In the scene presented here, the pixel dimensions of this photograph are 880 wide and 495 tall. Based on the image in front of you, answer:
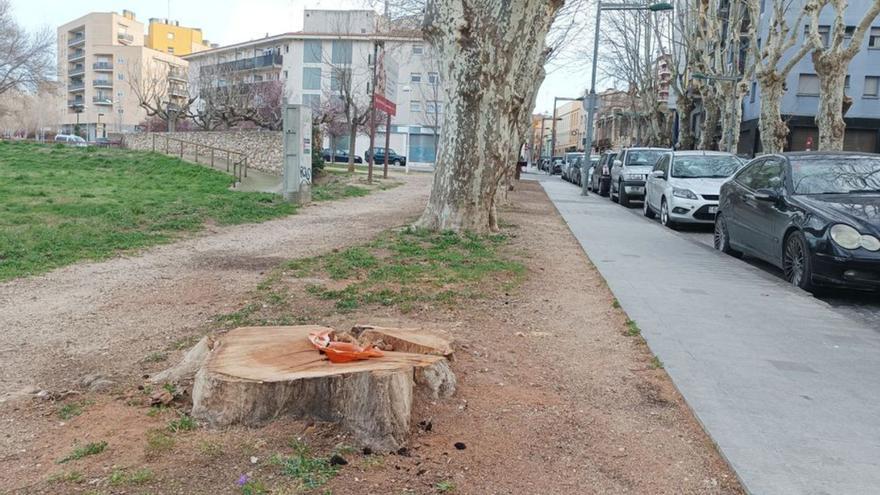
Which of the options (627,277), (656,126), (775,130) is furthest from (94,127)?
(627,277)

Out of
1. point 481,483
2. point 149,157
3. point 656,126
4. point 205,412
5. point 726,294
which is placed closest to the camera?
point 481,483

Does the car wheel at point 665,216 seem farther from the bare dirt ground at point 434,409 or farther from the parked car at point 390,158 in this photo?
the parked car at point 390,158

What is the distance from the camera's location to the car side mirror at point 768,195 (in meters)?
8.44

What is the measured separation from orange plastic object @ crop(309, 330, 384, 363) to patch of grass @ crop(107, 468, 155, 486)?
95 centimetres

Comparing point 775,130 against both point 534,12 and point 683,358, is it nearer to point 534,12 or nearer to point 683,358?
point 534,12

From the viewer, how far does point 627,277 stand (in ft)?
26.7

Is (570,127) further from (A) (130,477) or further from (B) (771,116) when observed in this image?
(A) (130,477)

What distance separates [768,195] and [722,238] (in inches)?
88.8

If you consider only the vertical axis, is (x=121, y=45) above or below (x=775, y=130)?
above

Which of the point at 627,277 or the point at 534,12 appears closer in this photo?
the point at 627,277

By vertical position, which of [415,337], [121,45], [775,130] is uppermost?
[121,45]

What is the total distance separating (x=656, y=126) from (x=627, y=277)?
32766 millimetres

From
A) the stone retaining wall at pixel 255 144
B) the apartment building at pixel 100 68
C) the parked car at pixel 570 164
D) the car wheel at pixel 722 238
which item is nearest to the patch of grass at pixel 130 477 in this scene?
the car wheel at pixel 722 238

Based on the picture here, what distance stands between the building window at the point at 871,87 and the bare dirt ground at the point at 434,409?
42.2 metres
